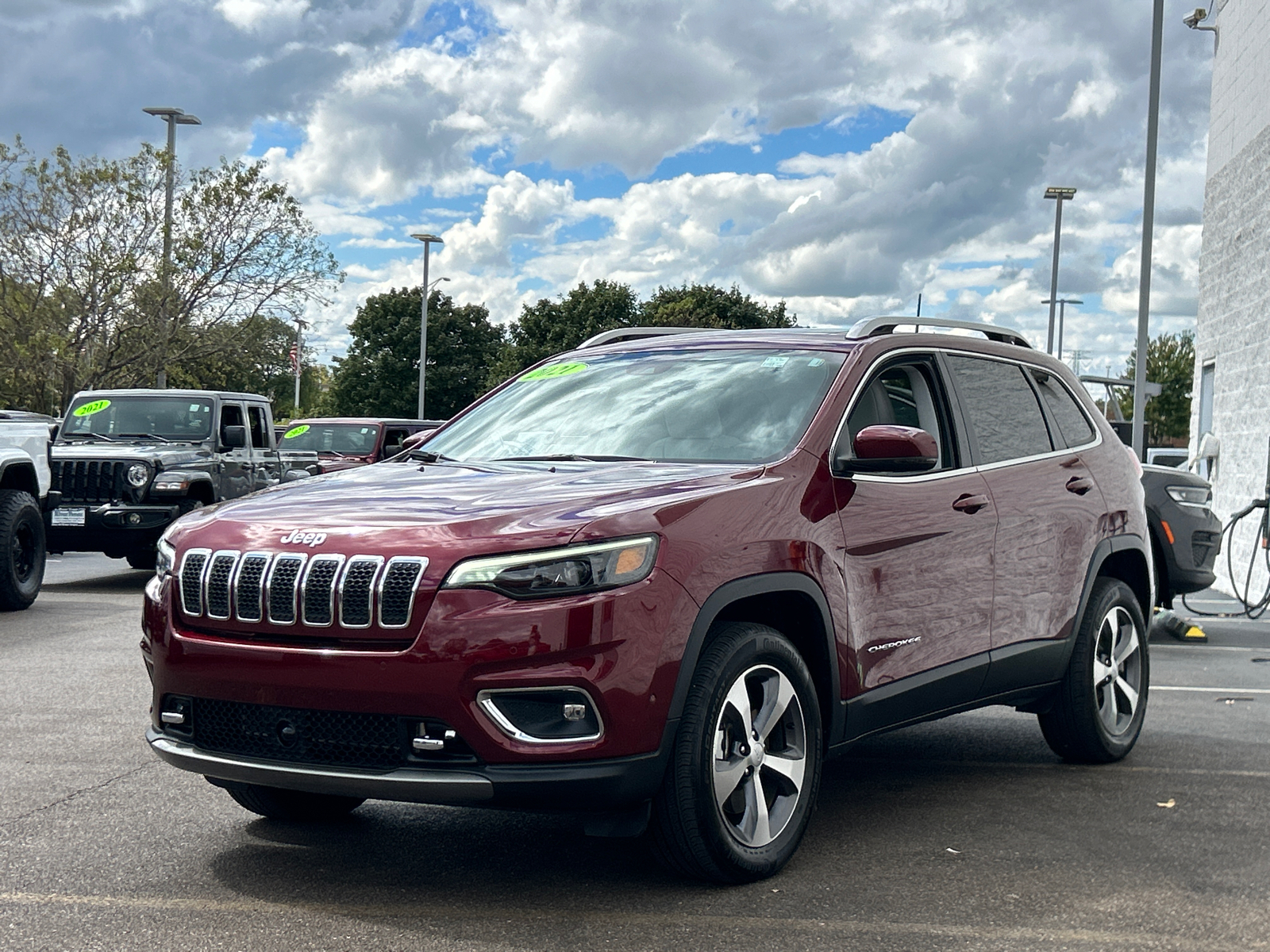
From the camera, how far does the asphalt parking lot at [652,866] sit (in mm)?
4008

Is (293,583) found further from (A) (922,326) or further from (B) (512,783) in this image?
(A) (922,326)

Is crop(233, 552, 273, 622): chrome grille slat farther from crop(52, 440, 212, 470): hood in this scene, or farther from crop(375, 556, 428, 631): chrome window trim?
crop(52, 440, 212, 470): hood

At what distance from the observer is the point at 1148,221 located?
19.0 metres

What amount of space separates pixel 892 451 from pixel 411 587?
1.68 m

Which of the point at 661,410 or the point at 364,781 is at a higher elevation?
the point at 661,410

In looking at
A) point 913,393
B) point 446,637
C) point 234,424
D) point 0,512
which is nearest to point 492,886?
point 446,637

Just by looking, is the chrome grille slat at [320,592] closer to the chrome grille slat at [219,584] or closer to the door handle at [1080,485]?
the chrome grille slat at [219,584]

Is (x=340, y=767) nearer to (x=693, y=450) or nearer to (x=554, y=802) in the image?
(x=554, y=802)

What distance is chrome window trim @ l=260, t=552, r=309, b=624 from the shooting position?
4.05 m

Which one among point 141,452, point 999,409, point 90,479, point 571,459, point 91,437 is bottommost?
point 90,479

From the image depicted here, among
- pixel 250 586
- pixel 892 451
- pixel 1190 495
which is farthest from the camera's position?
pixel 1190 495

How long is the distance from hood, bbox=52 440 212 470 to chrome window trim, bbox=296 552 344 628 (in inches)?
414

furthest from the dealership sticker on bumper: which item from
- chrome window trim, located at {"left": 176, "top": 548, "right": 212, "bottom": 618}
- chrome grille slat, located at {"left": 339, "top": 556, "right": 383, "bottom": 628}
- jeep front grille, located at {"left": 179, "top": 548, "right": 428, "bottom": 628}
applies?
chrome grille slat, located at {"left": 339, "top": 556, "right": 383, "bottom": 628}

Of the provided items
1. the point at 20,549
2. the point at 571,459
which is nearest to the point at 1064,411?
the point at 571,459
